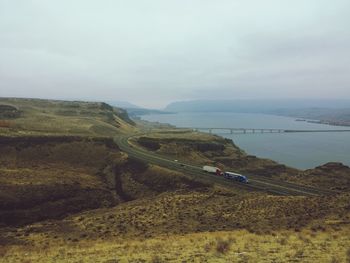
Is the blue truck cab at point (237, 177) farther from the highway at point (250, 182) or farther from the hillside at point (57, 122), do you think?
the hillside at point (57, 122)

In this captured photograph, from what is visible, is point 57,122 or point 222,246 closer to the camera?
point 222,246

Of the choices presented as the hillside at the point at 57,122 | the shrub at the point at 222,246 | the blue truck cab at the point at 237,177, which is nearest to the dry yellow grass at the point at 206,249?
the shrub at the point at 222,246

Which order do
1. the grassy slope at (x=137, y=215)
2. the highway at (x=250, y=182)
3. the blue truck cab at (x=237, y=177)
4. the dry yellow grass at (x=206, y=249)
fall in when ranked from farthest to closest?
1. the blue truck cab at (x=237, y=177)
2. the highway at (x=250, y=182)
3. the grassy slope at (x=137, y=215)
4. the dry yellow grass at (x=206, y=249)

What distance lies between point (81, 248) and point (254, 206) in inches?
864

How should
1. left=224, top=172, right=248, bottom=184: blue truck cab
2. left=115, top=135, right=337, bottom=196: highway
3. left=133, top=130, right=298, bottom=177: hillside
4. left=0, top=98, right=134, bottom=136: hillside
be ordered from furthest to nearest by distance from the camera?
left=133, top=130, right=298, bottom=177: hillside → left=0, top=98, right=134, bottom=136: hillside → left=224, top=172, right=248, bottom=184: blue truck cab → left=115, top=135, right=337, bottom=196: highway

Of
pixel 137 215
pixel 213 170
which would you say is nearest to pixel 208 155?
pixel 213 170

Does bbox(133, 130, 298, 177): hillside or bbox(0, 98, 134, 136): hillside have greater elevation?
bbox(0, 98, 134, 136): hillside

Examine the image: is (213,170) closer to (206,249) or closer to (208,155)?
(208,155)

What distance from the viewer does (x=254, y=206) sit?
4262cm

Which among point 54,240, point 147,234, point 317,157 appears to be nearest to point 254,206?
point 147,234

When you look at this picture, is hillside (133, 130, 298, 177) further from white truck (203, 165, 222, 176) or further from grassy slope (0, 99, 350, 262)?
white truck (203, 165, 222, 176)

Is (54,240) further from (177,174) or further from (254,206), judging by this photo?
(177,174)

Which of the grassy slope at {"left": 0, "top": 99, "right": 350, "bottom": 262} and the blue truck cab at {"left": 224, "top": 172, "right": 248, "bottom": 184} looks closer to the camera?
the grassy slope at {"left": 0, "top": 99, "right": 350, "bottom": 262}

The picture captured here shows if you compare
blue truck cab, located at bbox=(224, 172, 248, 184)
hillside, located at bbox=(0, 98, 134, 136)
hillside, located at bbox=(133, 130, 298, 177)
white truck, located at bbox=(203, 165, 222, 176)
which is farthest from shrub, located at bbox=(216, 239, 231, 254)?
hillside, located at bbox=(0, 98, 134, 136)
